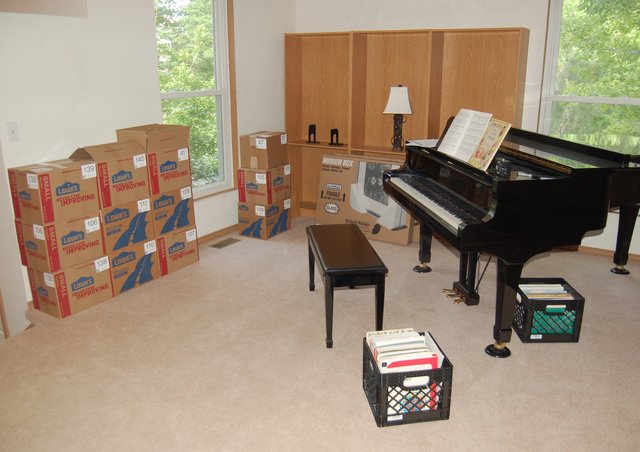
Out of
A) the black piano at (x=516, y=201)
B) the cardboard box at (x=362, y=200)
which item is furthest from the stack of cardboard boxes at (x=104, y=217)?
the black piano at (x=516, y=201)

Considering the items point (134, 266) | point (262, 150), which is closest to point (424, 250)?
point (262, 150)

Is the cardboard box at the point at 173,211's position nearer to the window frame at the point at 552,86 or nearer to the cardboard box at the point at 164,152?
the cardboard box at the point at 164,152

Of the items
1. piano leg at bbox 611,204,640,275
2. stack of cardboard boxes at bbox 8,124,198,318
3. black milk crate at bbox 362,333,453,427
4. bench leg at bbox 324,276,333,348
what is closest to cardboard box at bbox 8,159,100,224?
stack of cardboard boxes at bbox 8,124,198,318

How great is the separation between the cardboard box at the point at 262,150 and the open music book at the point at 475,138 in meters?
1.82

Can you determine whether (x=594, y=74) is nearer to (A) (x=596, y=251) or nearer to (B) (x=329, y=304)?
(A) (x=596, y=251)

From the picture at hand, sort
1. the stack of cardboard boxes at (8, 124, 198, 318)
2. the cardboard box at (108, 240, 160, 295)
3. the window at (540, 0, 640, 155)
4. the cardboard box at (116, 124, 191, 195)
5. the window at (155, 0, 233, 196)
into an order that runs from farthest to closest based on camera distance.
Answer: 1. the window at (155, 0, 233, 196)
2. the window at (540, 0, 640, 155)
3. the cardboard box at (116, 124, 191, 195)
4. the cardboard box at (108, 240, 160, 295)
5. the stack of cardboard boxes at (8, 124, 198, 318)

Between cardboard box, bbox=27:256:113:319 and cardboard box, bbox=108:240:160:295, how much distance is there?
0.23 ft

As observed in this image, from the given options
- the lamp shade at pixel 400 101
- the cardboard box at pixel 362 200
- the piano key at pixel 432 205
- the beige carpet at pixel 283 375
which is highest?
the lamp shade at pixel 400 101

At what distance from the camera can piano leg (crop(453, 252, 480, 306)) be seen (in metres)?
3.52

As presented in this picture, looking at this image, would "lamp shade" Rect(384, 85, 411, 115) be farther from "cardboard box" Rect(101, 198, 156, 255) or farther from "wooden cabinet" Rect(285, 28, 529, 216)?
"cardboard box" Rect(101, 198, 156, 255)

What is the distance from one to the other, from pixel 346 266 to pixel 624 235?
7.46ft

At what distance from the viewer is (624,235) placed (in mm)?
3912

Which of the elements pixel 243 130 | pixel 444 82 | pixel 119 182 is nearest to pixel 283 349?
pixel 119 182

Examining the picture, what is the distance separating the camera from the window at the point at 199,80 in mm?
4348
